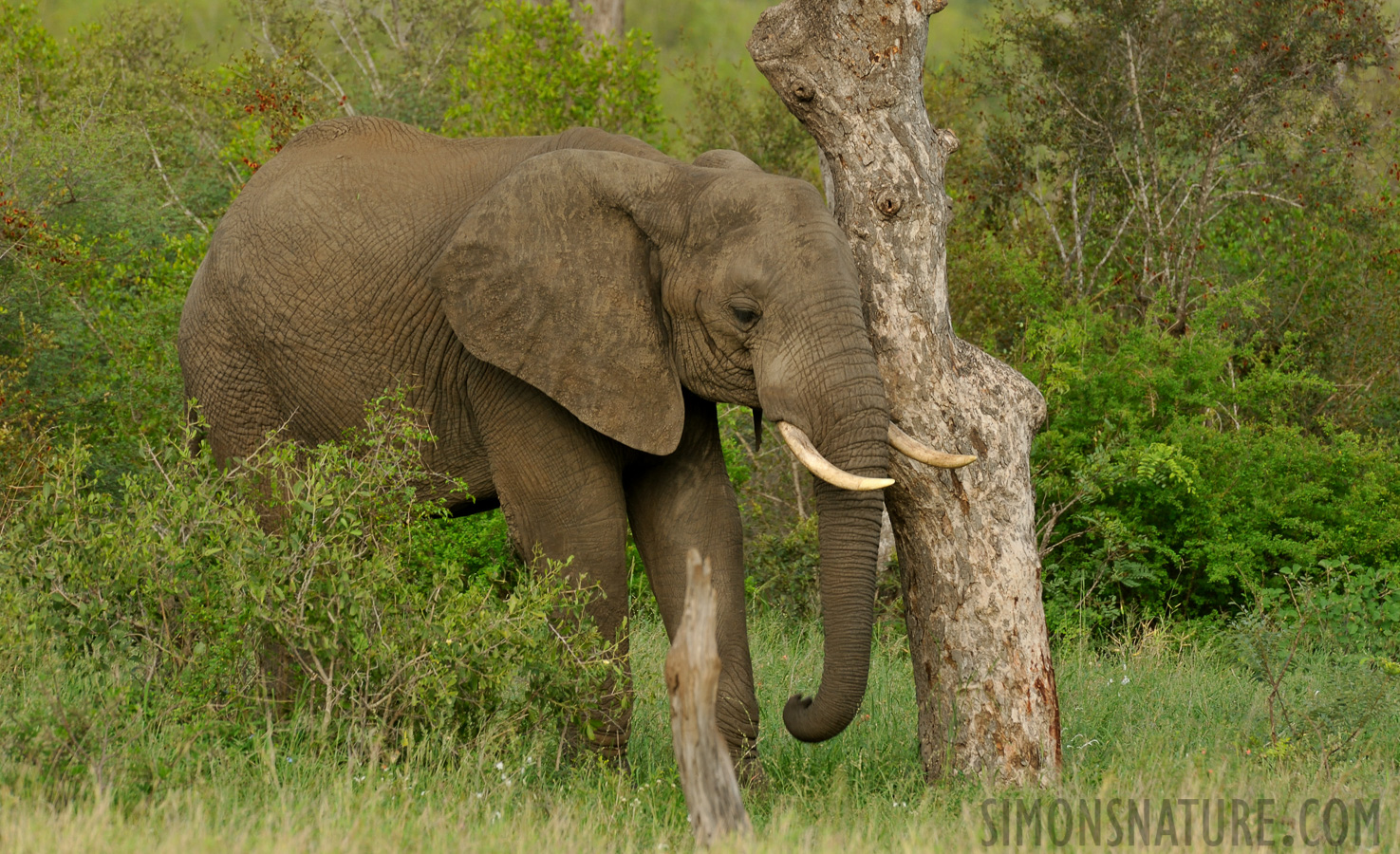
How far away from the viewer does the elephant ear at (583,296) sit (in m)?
6.25

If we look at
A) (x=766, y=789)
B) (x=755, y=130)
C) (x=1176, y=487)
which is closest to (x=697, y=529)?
(x=766, y=789)

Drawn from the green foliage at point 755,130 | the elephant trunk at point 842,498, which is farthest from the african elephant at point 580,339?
the green foliage at point 755,130

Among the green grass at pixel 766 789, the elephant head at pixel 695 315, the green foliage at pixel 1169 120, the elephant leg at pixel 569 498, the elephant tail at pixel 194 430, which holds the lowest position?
the green grass at pixel 766 789

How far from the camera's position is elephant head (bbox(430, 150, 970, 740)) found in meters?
5.82

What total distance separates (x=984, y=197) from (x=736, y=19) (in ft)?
84.5

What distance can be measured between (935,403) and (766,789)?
1811 mm

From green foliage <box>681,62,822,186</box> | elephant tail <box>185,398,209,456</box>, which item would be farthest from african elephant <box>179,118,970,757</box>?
green foliage <box>681,62,822,186</box>

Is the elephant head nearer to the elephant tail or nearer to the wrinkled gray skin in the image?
the wrinkled gray skin

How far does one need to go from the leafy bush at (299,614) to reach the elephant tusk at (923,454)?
4.80 ft

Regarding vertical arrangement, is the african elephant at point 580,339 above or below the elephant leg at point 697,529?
above

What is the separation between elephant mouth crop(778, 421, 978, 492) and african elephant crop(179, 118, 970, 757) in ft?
0.03

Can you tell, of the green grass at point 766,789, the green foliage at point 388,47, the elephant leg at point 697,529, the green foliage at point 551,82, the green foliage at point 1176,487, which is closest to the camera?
the green grass at point 766,789

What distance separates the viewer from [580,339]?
6266 millimetres

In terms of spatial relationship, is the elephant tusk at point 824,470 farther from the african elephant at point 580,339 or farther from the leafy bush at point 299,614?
the leafy bush at point 299,614
